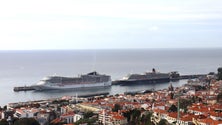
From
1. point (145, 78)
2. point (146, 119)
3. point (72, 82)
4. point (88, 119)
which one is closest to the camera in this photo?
point (146, 119)

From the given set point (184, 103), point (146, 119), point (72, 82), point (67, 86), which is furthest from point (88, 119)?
point (72, 82)

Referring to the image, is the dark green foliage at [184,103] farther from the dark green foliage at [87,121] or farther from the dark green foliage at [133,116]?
the dark green foliage at [87,121]

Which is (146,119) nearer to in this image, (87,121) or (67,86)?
(87,121)

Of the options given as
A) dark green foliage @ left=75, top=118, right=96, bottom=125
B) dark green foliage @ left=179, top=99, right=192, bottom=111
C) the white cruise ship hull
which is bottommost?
dark green foliage @ left=75, top=118, right=96, bottom=125

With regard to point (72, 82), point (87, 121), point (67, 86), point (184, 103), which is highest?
point (72, 82)

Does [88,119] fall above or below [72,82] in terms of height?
below

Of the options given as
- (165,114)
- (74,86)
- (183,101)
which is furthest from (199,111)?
(74,86)

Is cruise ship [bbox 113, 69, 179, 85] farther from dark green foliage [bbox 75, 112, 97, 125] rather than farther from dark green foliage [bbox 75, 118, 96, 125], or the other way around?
dark green foliage [bbox 75, 118, 96, 125]

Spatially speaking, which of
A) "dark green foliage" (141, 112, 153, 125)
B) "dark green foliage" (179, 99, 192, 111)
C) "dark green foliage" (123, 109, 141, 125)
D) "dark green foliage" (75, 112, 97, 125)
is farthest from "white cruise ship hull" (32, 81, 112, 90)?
"dark green foliage" (141, 112, 153, 125)
